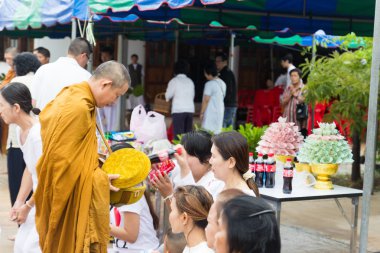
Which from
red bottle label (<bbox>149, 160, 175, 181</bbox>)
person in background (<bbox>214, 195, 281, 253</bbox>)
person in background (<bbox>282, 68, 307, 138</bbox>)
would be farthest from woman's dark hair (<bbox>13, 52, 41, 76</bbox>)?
person in background (<bbox>214, 195, 281, 253</bbox>)

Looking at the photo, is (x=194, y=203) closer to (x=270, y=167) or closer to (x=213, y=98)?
(x=270, y=167)

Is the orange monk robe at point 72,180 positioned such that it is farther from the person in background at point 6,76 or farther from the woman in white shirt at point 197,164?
the person in background at point 6,76

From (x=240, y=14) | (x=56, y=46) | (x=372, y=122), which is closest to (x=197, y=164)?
(x=372, y=122)

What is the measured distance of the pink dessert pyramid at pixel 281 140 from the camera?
647cm

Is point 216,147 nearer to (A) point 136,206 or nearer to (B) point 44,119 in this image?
(A) point 136,206

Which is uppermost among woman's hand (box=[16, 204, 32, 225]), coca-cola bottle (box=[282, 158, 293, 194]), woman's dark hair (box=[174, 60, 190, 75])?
woman's dark hair (box=[174, 60, 190, 75])

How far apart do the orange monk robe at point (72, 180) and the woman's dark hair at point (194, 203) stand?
0.54 meters

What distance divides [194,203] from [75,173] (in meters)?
0.76

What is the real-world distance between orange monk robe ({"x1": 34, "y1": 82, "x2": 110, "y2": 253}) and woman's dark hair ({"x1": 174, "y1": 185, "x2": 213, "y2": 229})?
539mm

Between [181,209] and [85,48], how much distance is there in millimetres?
3623

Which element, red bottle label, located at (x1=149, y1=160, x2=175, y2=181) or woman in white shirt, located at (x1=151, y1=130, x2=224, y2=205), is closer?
red bottle label, located at (x1=149, y1=160, x2=175, y2=181)

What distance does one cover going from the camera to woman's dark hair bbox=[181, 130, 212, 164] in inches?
197

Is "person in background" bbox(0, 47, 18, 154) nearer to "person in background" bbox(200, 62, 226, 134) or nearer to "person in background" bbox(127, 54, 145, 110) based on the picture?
"person in background" bbox(200, 62, 226, 134)

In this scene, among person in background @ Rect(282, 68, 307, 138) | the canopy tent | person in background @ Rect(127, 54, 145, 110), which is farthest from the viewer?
person in background @ Rect(127, 54, 145, 110)
